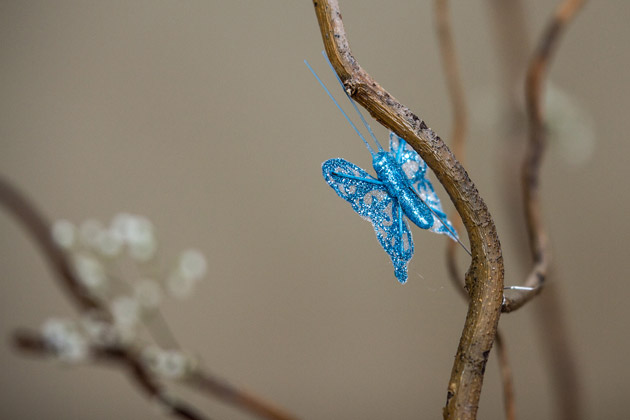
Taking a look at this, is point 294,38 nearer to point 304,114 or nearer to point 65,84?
point 304,114

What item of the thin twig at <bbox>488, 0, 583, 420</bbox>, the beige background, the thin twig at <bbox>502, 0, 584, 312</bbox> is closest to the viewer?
the thin twig at <bbox>502, 0, 584, 312</bbox>

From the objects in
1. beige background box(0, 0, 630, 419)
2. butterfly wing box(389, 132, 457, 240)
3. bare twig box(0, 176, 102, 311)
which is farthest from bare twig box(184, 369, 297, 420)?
beige background box(0, 0, 630, 419)

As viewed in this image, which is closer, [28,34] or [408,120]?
[408,120]

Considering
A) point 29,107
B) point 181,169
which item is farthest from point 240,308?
point 29,107

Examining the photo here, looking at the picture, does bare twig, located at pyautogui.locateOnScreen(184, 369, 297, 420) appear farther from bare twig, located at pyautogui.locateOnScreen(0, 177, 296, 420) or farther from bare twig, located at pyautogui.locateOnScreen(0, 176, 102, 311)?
bare twig, located at pyautogui.locateOnScreen(0, 176, 102, 311)

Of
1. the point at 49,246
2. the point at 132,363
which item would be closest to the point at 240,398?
the point at 132,363

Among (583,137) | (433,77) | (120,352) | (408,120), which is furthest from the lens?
(433,77)

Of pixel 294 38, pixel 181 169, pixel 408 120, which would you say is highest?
pixel 294 38
